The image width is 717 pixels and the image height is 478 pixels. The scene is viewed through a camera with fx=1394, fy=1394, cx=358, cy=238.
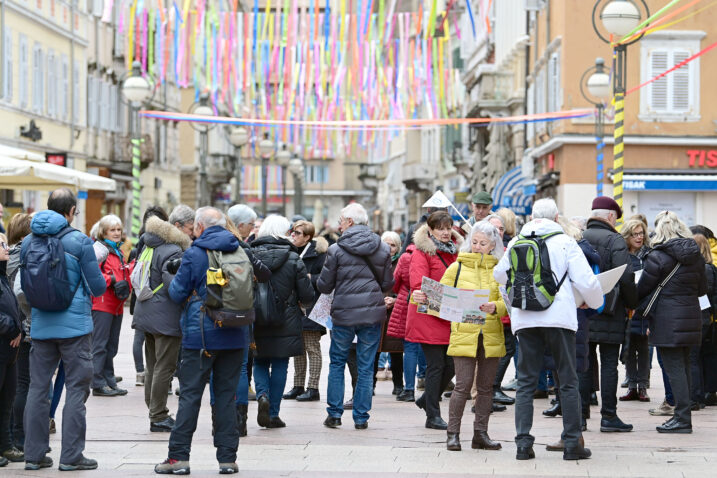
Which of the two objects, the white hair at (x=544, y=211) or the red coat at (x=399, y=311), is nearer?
the white hair at (x=544, y=211)

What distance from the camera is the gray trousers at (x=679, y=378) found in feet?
38.9

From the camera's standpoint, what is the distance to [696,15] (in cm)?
3406

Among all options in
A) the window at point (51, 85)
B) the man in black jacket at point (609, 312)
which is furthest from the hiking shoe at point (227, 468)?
the window at point (51, 85)

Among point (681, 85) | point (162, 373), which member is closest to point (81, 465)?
point (162, 373)

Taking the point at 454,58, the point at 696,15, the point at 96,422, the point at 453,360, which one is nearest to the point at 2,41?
the point at 696,15

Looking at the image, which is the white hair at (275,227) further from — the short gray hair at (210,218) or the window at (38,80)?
the window at (38,80)

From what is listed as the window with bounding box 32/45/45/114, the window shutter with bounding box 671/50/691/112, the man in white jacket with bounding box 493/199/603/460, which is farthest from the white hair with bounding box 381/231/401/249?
the window with bounding box 32/45/45/114

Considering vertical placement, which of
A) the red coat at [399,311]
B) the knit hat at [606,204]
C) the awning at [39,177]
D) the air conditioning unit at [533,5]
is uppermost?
the air conditioning unit at [533,5]

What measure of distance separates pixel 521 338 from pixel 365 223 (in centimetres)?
251

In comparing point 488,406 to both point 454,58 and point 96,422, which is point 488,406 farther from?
point 454,58

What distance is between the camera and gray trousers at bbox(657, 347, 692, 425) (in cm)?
1187

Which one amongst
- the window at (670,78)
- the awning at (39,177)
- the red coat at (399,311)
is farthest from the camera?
the window at (670,78)

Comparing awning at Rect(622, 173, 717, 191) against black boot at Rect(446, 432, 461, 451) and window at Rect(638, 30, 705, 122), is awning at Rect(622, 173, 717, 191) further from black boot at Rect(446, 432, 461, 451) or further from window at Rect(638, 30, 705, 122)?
black boot at Rect(446, 432, 461, 451)

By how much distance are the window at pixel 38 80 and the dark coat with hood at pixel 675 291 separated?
27.3m
